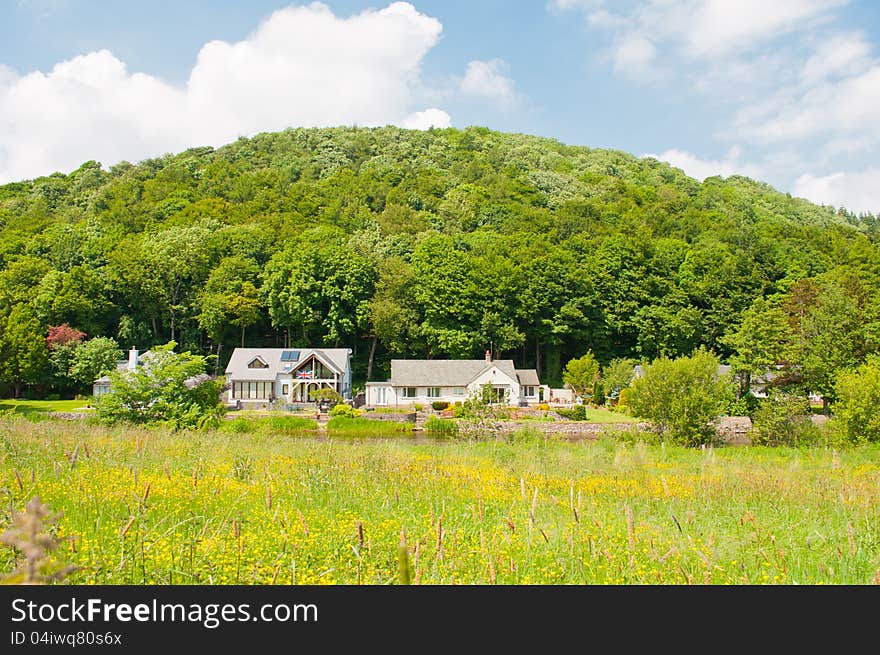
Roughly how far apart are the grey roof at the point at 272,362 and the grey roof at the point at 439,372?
222 inches

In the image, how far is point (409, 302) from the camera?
2482 inches

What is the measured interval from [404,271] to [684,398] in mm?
42214

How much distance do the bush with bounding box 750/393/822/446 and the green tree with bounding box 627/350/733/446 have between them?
3.02 m

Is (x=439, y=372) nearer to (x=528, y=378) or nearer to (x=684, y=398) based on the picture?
(x=528, y=378)

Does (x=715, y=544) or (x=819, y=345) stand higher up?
(x=819, y=345)

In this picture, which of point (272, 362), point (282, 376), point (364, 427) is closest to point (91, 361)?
point (272, 362)

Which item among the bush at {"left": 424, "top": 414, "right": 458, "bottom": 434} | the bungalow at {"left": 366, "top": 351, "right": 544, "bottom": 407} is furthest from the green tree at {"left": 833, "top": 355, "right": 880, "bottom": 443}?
the bungalow at {"left": 366, "top": 351, "right": 544, "bottom": 407}

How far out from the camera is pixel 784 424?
28.5 meters

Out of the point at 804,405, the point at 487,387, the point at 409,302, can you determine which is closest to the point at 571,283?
the point at 409,302

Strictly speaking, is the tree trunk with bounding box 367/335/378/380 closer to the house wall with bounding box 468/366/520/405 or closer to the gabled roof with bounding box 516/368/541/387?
the house wall with bounding box 468/366/520/405

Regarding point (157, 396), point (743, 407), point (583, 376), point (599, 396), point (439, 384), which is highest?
point (583, 376)

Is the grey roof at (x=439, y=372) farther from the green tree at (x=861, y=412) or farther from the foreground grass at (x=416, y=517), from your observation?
the foreground grass at (x=416, y=517)

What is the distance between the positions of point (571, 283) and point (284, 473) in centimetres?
5990
